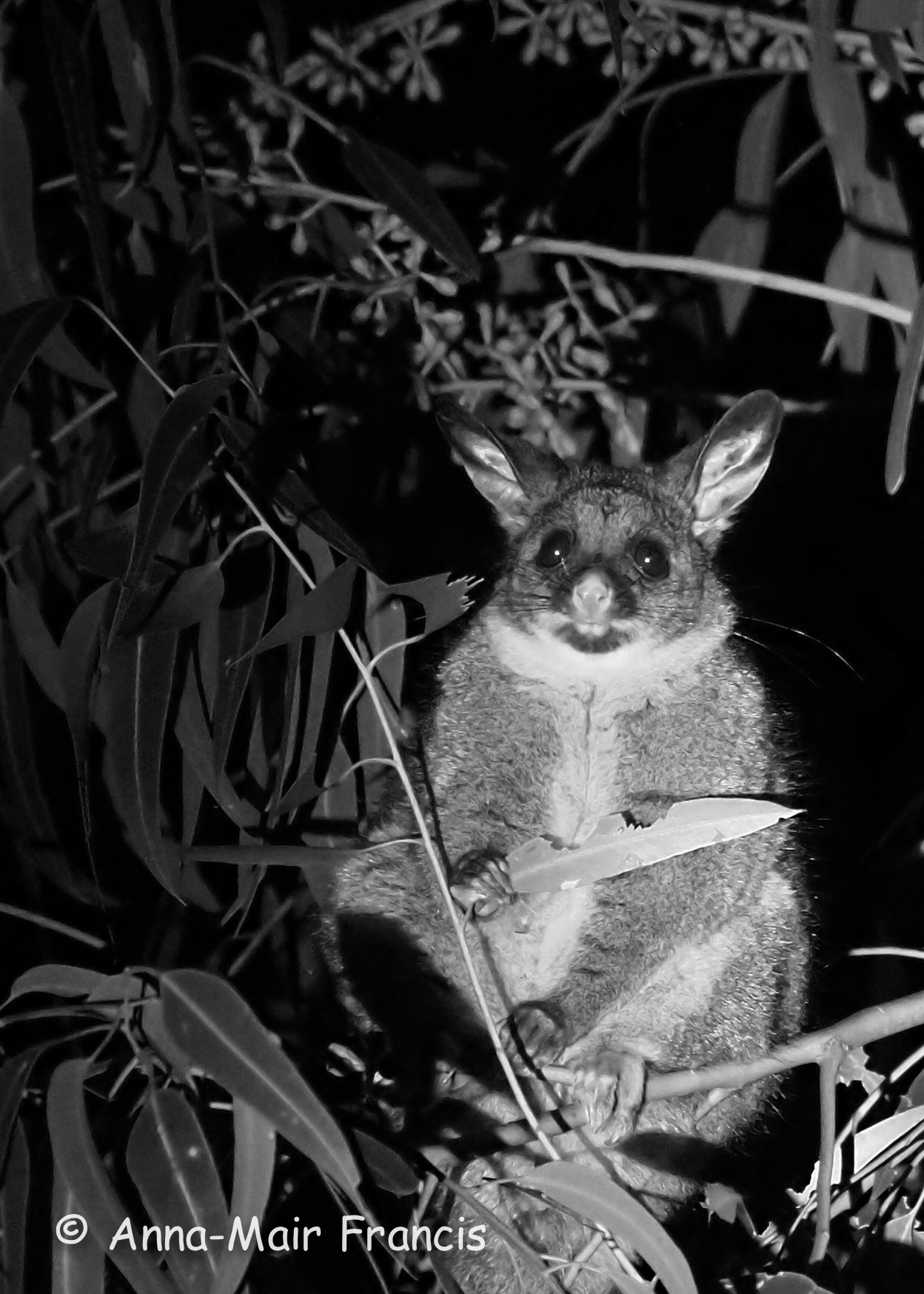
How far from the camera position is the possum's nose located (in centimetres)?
246

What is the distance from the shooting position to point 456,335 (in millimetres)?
2990

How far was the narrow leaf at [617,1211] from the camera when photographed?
1.84 m

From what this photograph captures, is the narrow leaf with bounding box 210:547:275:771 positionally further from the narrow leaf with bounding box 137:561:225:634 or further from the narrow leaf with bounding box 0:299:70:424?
the narrow leaf with bounding box 0:299:70:424

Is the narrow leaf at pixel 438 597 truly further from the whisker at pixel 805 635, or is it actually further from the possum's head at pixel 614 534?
the whisker at pixel 805 635

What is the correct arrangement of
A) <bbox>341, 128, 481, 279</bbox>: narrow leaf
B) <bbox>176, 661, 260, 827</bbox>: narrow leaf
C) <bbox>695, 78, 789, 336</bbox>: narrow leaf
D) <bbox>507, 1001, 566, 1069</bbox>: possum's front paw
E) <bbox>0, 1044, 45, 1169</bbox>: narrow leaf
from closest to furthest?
<bbox>0, 1044, 45, 1169</bbox>: narrow leaf → <bbox>341, 128, 481, 279</bbox>: narrow leaf → <bbox>507, 1001, 566, 1069</bbox>: possum's front paw → <bbox>176, 661, 260, 827</bbox>: narrow leaf → <bbox>695, 78, 789, 336</bbox>: narrow leaf

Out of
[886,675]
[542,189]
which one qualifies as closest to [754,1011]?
[886,675]

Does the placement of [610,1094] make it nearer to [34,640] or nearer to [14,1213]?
[14,1213]

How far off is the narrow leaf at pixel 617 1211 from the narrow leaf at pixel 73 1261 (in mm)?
602

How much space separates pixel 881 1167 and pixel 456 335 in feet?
5.79

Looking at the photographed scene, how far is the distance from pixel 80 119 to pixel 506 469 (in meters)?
0.99

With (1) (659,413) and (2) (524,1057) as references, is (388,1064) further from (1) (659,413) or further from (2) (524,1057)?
(1) (659,413)

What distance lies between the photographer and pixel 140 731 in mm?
2260

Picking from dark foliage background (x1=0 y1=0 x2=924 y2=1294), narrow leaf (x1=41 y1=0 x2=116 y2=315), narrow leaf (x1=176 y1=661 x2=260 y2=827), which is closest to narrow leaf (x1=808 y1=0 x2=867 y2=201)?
dark foliage background (x1=0 y1=0 x2=924 y2=1294)

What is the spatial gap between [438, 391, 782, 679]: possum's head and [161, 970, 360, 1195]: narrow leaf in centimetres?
98
